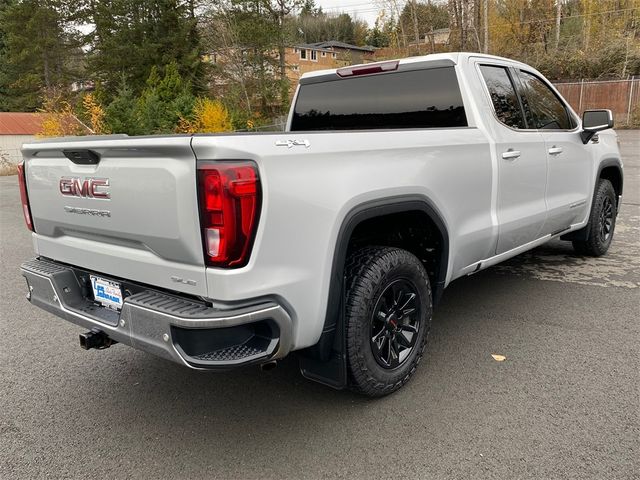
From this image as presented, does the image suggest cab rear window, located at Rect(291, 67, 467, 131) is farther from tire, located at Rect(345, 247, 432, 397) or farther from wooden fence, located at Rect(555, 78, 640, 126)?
wooden fence, located at Rect(555, 78, 640, 126)

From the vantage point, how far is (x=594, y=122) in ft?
15.9

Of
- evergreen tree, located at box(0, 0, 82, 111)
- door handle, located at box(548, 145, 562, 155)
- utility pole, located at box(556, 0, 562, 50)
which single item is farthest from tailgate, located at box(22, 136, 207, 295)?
evergreen tree, located at box(0, 0, 82, 111)

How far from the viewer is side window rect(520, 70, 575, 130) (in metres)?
4.39

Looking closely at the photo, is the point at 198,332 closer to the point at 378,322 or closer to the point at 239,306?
the point at 239,306

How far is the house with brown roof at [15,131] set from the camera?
30.0 meters

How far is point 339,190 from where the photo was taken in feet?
8.36

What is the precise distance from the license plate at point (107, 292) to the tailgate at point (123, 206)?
0.24 feet

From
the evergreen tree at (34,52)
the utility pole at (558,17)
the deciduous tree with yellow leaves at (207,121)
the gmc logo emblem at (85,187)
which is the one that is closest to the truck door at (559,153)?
the gmc logo emblem at (85,187)

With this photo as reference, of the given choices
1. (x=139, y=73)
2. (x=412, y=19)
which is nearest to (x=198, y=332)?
(x=139, y=73)

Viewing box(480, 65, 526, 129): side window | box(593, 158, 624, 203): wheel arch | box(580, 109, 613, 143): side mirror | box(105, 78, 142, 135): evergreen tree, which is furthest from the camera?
box(105, 78, 142, 135): evergreen tree

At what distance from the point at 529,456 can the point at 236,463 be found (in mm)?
1422

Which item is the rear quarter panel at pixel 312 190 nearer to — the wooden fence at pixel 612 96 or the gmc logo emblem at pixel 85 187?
the gmc logo emblem at pixel 85 187

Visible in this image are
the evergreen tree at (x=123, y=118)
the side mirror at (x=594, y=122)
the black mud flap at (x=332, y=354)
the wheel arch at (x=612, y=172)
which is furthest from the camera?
the evergreen tree at (x=123, y=118)

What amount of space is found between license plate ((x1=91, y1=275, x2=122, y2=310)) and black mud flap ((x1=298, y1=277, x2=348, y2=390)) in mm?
994
